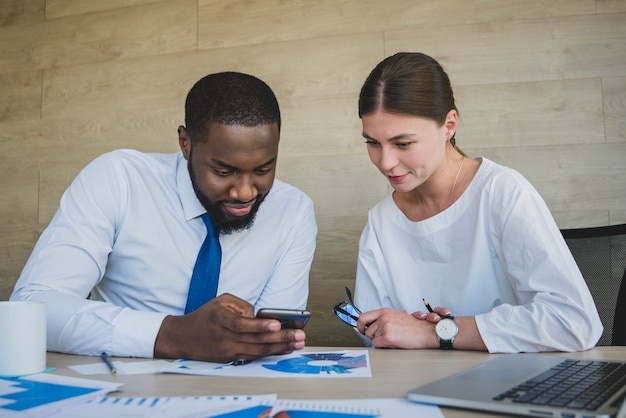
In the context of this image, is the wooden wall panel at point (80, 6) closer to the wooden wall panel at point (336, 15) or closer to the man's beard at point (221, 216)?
the wooden wall panel at point (336, 15)

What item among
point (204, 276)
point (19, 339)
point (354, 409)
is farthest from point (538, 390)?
point (204, 276)

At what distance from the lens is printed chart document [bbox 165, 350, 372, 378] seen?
37.7 inches

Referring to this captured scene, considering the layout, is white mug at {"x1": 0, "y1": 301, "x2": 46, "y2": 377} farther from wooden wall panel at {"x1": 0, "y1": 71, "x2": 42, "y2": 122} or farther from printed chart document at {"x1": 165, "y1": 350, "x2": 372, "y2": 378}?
wooden wall panel at {"x1": 0, "y1": 71, "x2": 42, "y2": 122}

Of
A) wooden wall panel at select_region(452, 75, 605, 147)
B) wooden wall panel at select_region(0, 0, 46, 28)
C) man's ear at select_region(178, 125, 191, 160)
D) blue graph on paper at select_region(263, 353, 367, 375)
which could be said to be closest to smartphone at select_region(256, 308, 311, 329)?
blue graph on paper at select_region(263, 353, 367, 375)

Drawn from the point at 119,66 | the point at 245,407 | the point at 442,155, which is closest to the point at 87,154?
the point at 119,66

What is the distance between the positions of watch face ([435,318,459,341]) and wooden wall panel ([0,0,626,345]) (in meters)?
1.02

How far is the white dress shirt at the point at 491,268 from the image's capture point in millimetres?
1222

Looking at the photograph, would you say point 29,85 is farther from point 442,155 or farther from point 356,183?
point 442,155

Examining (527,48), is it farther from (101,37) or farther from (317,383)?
(101,37)

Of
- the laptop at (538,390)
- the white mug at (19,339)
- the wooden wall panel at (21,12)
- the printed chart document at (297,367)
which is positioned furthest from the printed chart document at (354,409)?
the wooden wall panel at (21,12)

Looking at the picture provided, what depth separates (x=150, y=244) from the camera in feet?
5.17

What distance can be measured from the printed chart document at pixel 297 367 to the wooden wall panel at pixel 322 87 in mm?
1176

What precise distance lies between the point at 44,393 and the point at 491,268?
1123mm

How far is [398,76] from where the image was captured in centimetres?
156
